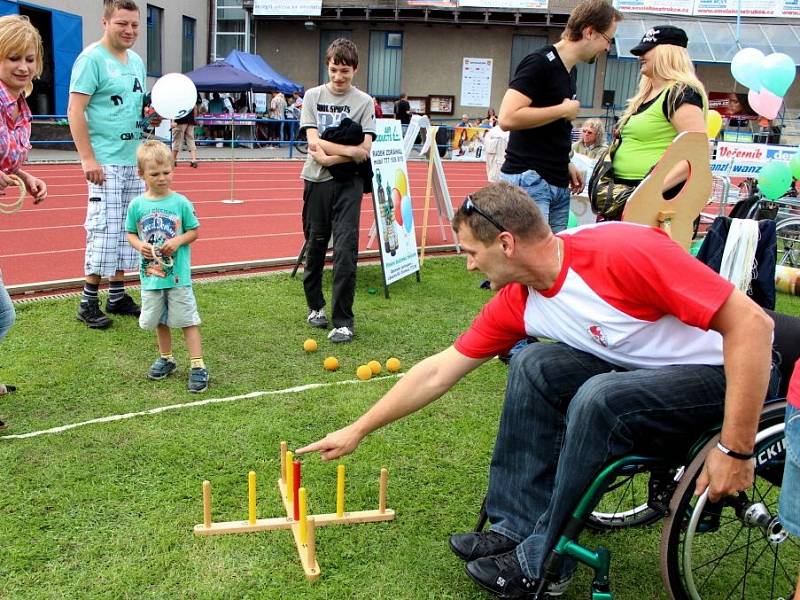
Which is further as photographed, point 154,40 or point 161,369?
point 154,40

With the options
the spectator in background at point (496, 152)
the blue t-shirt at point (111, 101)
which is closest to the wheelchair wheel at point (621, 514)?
the blue t-shirt at point (111, 101)

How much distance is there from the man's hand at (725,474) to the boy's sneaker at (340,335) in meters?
3.09

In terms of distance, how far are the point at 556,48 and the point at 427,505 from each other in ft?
8.58

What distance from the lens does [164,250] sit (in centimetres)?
385

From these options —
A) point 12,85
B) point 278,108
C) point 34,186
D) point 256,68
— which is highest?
point 256,68

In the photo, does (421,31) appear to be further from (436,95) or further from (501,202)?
(501,202)

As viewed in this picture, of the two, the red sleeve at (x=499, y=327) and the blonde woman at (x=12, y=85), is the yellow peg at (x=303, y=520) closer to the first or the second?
the red sleeve at (x=499, y=327)

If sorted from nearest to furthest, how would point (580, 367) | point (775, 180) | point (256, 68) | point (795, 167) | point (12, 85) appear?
point (580, 367) < point (12, 85) < point (795, 167) < point (775, 180) < point (256, 68)

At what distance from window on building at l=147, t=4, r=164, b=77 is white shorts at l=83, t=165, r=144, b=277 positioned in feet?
64.3

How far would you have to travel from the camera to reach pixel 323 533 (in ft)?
8.83

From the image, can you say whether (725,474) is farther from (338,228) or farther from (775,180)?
(775,180)

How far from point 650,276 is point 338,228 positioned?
3.04 m

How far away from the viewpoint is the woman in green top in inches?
139

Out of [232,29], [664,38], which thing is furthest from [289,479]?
[232,29]
